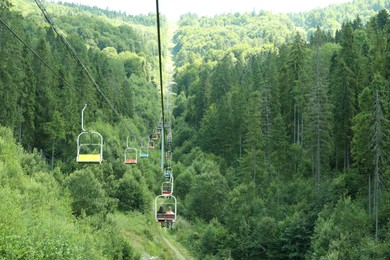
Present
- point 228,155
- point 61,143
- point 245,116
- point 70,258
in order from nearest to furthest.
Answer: point 70,258, point 61,143, point 245,116, point 228,155

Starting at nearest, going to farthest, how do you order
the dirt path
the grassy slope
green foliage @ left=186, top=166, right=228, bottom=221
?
the grassy slope → the dirt path → green foliage @ left=186, top=166, right=228, bottom=221

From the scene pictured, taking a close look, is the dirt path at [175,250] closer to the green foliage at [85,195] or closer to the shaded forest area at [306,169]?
the shaded forest area at [306,169]

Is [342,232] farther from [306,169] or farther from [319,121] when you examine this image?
[306,169]

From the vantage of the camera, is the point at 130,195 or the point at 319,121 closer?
the point at 319,121

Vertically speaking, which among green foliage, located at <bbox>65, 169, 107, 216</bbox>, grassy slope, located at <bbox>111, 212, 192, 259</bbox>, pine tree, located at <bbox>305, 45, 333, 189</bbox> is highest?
pine tree, located at <bbox>305, 45, 333, 189</bbox>

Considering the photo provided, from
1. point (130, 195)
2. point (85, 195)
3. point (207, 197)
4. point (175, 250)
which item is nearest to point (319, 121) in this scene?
point (207, 197)

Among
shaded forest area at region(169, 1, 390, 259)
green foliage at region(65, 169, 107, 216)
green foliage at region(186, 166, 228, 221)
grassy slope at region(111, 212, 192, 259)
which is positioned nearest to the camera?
shaded forest area at region(169, 1, 390, 259)

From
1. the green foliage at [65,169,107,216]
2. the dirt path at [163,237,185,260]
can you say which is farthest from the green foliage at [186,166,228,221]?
the green foliage at [65,169,107,216]

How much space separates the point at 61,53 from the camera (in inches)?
3556

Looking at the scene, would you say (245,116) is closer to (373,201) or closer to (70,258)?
(373,201)

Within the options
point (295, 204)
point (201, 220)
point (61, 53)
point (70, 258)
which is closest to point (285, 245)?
point (295, 204)

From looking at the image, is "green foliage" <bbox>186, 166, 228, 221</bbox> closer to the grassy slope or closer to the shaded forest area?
the shaded forest area

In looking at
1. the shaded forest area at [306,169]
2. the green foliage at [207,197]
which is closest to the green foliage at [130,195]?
the green foliage at [207,197]

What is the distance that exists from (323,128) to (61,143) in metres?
32.8
